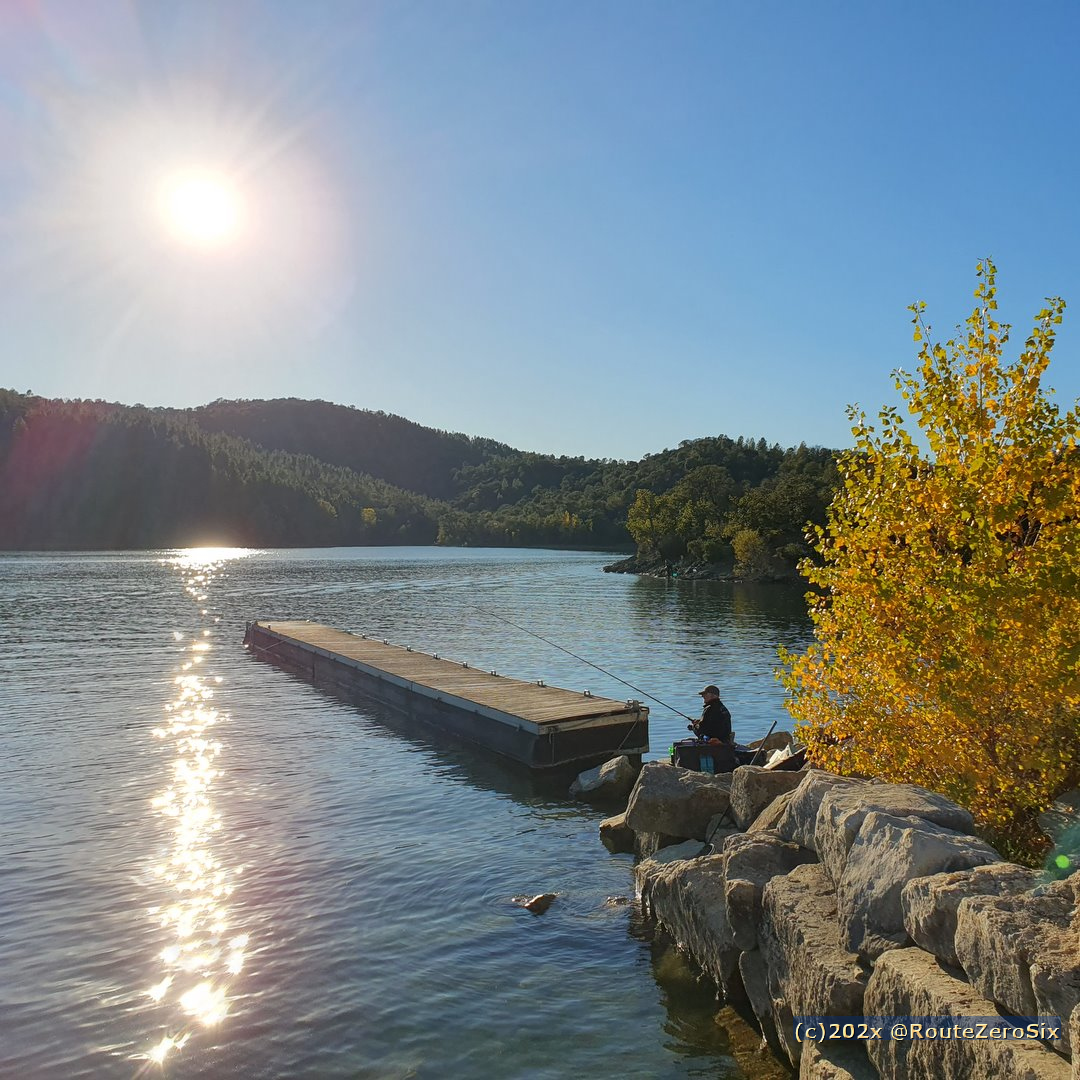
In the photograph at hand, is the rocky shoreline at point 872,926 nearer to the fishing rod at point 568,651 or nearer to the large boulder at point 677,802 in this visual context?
the large boulder at point 677,802

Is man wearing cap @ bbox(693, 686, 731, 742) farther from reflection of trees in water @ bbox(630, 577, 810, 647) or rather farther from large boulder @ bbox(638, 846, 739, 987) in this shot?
reflection of trees in water @ bbox(630, 577, 810, 647)

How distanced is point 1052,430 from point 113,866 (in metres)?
16.4

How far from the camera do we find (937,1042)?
6980 millimetres

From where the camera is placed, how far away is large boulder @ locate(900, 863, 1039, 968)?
24.8ft

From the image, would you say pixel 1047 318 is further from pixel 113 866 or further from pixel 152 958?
pixel 113 866

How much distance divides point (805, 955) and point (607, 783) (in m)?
11.4

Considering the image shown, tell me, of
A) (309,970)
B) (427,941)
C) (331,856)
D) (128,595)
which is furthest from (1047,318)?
(128,595)

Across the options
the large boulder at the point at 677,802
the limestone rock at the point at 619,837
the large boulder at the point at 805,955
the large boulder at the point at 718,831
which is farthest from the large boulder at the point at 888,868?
the limestone rock at the point at 619,837

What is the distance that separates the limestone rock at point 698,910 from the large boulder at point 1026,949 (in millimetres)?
4454

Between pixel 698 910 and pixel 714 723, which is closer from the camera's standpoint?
pixel 698 910

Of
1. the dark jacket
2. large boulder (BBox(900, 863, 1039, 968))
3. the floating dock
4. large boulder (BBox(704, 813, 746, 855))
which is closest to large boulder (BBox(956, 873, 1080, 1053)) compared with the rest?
large boulder (BBox(900, 863, 1039, 968))

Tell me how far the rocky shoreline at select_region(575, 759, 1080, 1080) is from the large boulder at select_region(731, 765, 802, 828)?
0.02 meters

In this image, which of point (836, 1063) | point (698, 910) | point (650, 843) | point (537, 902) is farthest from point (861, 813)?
point (650, 843)

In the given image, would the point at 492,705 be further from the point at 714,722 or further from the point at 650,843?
the point at 650,843
